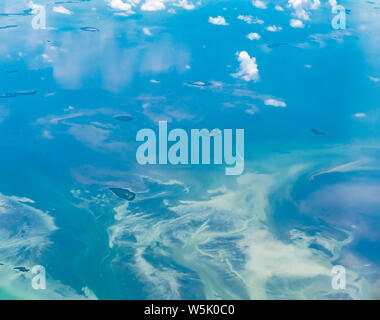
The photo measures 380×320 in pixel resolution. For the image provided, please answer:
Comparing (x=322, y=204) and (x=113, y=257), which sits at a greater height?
(x=322, y=204)

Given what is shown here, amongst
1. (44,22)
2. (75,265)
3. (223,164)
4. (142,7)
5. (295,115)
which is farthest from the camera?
(142,7)

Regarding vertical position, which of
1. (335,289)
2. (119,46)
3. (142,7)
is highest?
(142,7)

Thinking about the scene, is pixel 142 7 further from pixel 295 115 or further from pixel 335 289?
pixel 335 289

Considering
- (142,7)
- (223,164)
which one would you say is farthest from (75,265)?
(142,7)

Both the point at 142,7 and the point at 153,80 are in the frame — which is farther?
the point at 142,7

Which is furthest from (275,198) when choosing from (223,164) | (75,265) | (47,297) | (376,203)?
(47,297)

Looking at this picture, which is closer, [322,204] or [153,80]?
[322,204]

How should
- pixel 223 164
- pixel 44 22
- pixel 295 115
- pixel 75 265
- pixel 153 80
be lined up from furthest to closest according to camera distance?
1. pixel 44 22
2. pixel 153 80
3. pixel 295 115
4. pixel 223 164
5. pixel 75 265

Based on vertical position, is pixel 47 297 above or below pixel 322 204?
below

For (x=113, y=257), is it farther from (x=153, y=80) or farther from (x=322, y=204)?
(x=153, y=80)

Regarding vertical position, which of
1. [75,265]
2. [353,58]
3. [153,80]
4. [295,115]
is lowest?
[75,265]
